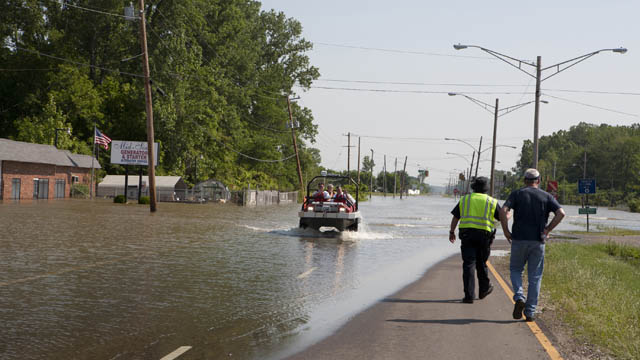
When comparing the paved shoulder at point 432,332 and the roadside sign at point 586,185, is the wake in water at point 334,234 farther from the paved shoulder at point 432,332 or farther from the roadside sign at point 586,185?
the paved shoulder at point 432,332

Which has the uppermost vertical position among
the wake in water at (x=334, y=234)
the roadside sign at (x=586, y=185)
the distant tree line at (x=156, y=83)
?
the distant tree line at (x=156, y=83)

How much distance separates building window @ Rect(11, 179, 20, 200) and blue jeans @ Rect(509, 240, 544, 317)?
59.1 metres

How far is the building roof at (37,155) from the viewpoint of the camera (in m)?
59.4

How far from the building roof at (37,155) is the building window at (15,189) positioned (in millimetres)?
2091

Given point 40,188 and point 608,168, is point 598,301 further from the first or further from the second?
point 608,168

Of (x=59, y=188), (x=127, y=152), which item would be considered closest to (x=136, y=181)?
(x=59, y=188)

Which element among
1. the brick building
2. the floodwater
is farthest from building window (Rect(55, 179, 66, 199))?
the floodwater

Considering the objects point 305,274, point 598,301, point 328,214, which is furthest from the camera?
point 328,214

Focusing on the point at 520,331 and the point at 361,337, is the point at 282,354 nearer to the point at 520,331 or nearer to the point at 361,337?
the point at 361,337

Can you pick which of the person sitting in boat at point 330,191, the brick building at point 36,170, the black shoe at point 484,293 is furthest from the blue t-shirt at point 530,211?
the brick building at point 36,170

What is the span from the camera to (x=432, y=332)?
7984mm

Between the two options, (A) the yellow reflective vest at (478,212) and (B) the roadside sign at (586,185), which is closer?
(A) the yellow reflective vest at (478,212)

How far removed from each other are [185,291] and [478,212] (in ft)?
16.2

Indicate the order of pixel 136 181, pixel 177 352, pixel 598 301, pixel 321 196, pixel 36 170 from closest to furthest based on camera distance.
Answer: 1. pixel 177 352
2. pixel 598 301
3. pixel 321 196
4. pixel 36 170
5. pixel 136 181
